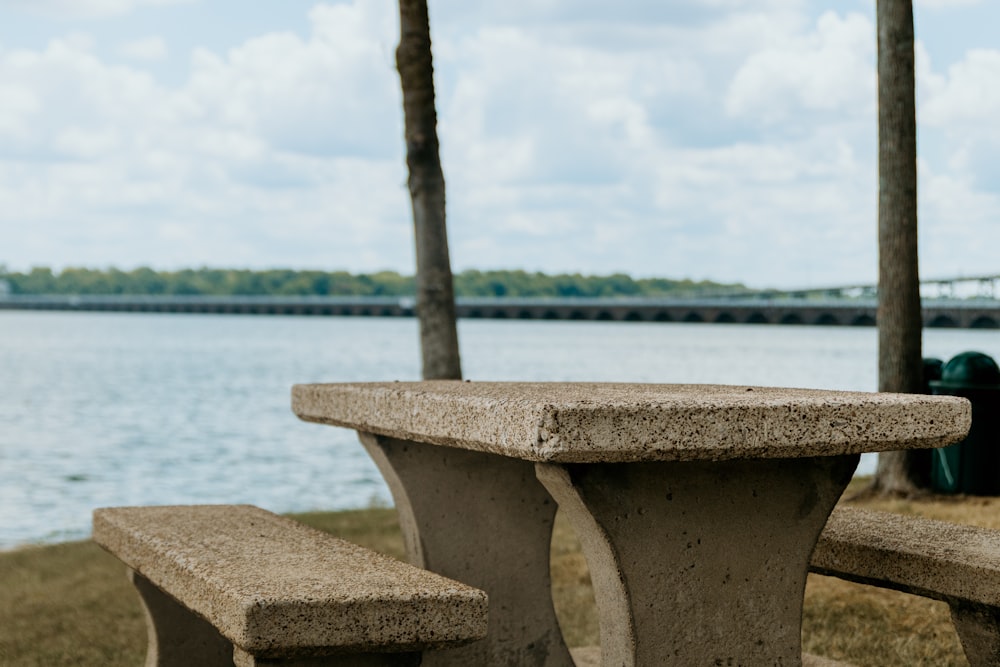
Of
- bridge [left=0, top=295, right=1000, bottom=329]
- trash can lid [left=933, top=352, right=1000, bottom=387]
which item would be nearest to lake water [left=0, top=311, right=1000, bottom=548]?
bridge [left=0, top=295, right=1000, bottom=329]

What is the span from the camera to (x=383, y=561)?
338cm

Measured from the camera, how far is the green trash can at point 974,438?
8.64 m

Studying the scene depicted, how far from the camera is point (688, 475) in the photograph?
10.1 ft

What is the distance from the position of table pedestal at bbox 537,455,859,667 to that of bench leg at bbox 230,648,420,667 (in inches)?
21.5

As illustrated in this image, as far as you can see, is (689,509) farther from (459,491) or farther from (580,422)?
(459,491)

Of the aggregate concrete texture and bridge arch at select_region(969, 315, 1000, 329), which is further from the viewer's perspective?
bridge arch at select_region(969, 315, 1000, 329)

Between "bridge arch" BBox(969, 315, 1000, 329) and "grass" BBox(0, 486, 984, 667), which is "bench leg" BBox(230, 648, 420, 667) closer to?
"grass" BBox(0, 486, 984, 667)

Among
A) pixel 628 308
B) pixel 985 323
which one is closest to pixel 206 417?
pixel 985 323

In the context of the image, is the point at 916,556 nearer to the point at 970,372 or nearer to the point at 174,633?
the point at 174,633

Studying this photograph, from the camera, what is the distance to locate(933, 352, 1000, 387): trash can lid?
8883mm

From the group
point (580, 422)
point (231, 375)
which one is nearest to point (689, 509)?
point (580, 422)

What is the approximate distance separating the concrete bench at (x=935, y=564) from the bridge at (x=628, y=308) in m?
34.1

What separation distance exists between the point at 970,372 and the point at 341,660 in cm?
699

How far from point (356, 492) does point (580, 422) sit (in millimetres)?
14488
